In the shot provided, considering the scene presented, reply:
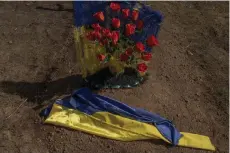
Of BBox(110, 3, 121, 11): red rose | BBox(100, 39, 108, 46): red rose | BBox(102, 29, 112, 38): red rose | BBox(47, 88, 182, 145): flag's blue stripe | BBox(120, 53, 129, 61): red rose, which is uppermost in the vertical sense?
BBox(110, 3, 121, 11): red rose

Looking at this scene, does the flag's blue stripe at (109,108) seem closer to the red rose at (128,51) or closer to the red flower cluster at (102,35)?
the red rose at (128,51)

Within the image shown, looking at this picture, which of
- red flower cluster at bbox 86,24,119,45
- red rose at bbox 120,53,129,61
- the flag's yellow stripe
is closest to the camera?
red flower cluster at bbox 86,24,119,45

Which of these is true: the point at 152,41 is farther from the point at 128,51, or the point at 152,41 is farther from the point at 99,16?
the point at 99,16

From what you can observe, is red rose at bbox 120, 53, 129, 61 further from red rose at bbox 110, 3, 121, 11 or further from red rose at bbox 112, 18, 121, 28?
red rose at bbox 110, 3, 121, 11

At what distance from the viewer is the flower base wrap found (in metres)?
4.77

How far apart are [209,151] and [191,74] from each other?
57.1 inches

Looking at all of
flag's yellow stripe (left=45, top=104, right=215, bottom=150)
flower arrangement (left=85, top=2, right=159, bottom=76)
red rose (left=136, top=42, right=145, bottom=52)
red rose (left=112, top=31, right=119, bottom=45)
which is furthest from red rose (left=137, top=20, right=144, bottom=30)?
flag's yellow stripe (left=45, top=104, right=215, bottom=150)

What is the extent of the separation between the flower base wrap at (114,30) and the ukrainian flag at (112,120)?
21.1 inches

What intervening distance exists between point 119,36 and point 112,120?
1.10m

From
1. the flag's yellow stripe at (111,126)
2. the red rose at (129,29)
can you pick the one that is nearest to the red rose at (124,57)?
the red rose at (129,29)

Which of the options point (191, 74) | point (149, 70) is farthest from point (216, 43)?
Answer: point (149, 70)

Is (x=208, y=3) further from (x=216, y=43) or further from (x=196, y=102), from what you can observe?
(x=196, y=102)

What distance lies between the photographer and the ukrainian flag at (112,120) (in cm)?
482

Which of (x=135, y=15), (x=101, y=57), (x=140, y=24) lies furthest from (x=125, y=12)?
(x=101, y=57)
